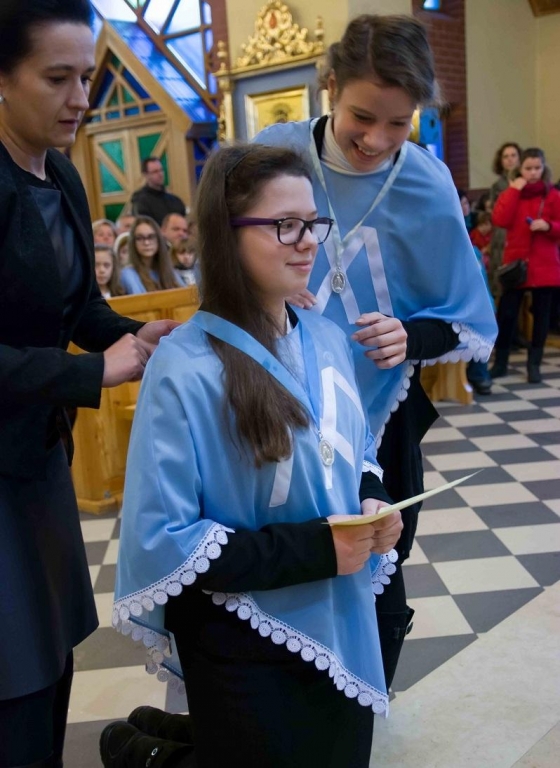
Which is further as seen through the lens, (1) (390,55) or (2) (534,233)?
(2) (534,233)

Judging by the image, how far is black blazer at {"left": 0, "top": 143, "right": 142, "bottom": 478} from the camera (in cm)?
130

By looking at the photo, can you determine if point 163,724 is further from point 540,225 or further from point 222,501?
point 540,225

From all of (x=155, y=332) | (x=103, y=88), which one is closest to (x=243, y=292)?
(x=155, y=332)

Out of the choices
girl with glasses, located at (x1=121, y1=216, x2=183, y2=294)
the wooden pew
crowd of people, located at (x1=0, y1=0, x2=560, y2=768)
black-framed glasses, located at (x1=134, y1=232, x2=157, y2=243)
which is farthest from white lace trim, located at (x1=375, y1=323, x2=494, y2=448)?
black-framed glasses, located at (x1=134, y1=232, x2=157, y2=243)

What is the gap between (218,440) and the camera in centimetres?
137

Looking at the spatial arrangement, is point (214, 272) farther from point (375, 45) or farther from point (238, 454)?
point (375, 45)

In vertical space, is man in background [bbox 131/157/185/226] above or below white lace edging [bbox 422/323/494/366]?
above

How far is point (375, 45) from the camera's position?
1.59m

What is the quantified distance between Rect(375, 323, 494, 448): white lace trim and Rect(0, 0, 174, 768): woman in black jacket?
0.57 m

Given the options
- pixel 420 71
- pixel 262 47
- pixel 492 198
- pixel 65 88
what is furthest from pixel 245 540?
pixel 262 47

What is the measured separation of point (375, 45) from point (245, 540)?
3.11 ft

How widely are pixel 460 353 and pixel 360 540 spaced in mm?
682

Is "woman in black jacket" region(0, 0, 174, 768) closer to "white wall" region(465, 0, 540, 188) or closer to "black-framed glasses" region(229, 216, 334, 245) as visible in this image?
"black-framed glasses" region(229, 216, 334, 245)

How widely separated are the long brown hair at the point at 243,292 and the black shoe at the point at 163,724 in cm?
89
